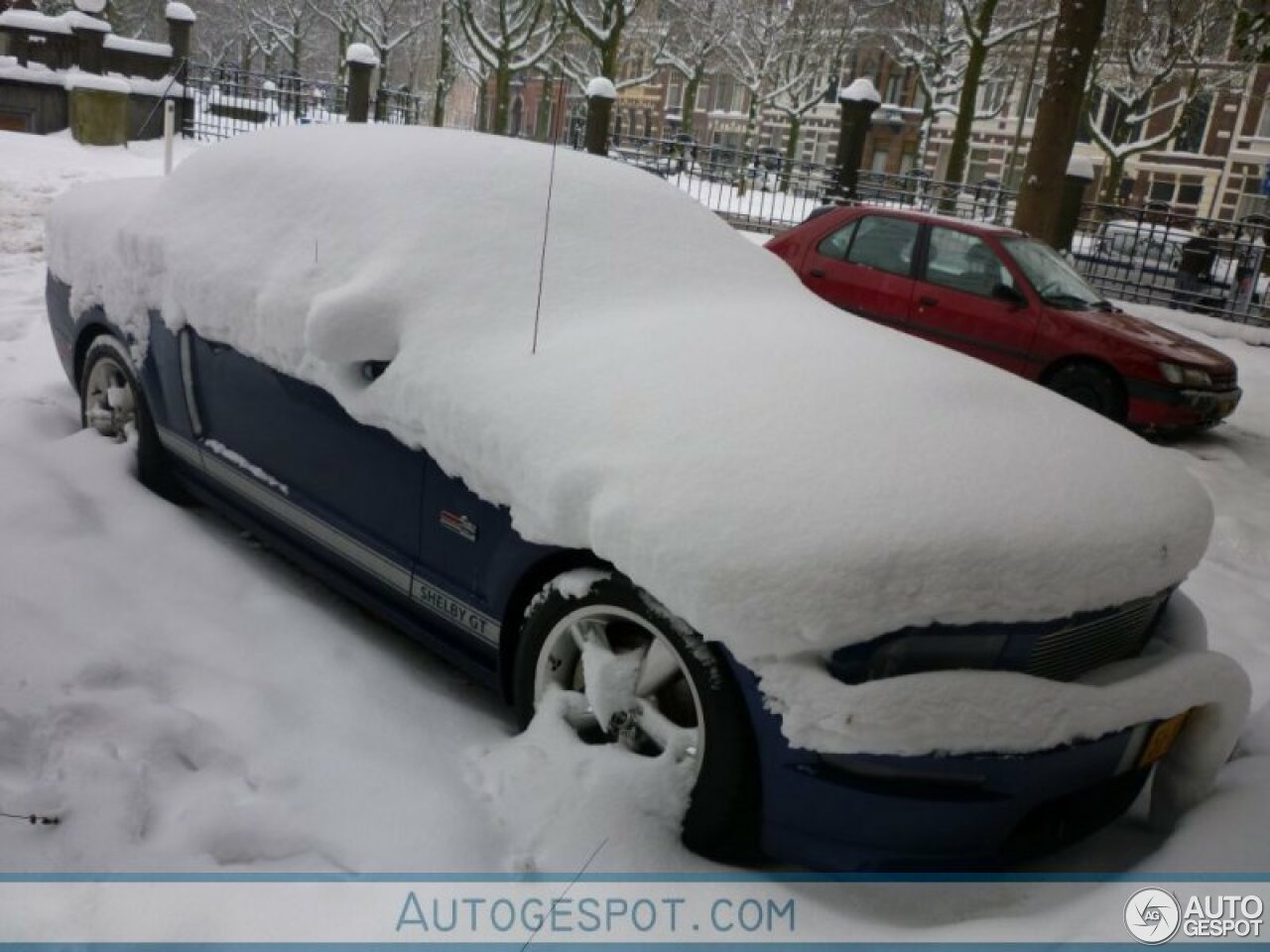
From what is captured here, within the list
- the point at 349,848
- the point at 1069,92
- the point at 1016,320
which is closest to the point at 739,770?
the point at 349,848

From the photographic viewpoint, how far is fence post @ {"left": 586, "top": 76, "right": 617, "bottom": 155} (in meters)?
18.5

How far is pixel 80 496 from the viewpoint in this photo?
370cm

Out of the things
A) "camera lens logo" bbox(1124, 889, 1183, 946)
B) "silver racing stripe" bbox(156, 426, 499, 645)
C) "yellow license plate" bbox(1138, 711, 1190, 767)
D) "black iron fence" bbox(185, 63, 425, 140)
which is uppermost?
"black iron fence" bbox(185, 63, 425, 140)

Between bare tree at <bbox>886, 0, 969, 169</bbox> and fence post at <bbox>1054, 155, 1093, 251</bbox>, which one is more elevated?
bare tree at <bbox>886, 0, 969, 169</bbox>

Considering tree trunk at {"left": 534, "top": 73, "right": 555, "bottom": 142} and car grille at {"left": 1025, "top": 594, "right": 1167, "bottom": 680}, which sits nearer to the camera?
car grille at {"left": 1025, "top": 594, "right": 1167, "bottom": 680}

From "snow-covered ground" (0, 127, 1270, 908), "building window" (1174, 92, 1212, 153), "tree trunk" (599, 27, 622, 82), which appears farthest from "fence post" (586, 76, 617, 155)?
"building window" (1174, 92, 1212, 153)

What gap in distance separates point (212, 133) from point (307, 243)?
1975cm

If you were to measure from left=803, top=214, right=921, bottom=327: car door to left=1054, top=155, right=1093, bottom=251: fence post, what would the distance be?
7710mm

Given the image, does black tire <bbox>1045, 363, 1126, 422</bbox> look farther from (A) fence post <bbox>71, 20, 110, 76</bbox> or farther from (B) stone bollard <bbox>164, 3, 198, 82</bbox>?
(B) stone bollard <bbox>164, 3, 198, 82</bbox>

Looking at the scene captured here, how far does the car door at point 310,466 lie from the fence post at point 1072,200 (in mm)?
13964

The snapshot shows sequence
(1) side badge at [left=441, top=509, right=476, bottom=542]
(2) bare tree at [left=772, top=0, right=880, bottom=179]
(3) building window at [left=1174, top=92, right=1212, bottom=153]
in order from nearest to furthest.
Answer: (1) side badge at [left=441, top=509, right=476, bottom=542] < (2) bare tree at [left=772, top=0, right=880, bottom=179] < (3) building window at [left=1174, top=92, right=1212, bottom=153]

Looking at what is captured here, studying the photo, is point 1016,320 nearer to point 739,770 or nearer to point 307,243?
point 307,243

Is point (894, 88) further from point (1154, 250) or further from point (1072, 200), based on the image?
point (1154, 250)

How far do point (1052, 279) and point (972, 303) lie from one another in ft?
2.25
